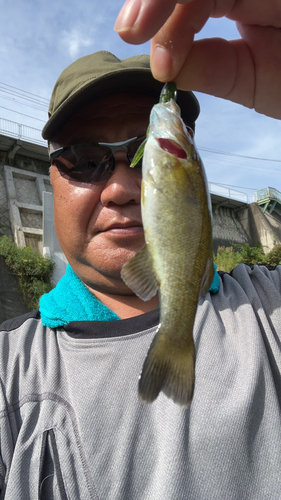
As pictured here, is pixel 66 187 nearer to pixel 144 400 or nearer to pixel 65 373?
pixel 65 373

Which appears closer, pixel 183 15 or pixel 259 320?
pixel 183 15

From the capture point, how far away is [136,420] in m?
1.43

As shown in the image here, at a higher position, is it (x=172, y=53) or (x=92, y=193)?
(x=172, y=53)

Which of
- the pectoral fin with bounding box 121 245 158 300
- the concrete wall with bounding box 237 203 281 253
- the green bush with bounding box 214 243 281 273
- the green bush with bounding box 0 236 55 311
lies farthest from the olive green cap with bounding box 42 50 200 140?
the concrete wall with bounding box 237 203 281 253

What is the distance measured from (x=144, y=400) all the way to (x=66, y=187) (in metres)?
1.64

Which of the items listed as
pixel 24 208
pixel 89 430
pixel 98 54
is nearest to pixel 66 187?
pixel 98 54

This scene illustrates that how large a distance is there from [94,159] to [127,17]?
1.07 m

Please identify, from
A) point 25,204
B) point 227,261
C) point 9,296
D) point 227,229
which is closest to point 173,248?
point 9,296

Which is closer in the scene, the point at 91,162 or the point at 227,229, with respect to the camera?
the point at 91,162

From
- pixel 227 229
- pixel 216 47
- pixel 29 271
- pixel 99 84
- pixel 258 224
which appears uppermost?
pixel 258 224

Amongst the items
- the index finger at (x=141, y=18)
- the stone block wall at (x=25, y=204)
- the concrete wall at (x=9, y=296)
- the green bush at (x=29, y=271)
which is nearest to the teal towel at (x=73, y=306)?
the index finger at (x=141, y=18)

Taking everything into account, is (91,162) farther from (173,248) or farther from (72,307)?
(173,248)

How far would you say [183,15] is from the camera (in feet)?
3.77

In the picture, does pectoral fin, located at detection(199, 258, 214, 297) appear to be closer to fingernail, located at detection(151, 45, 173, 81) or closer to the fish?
the fish
